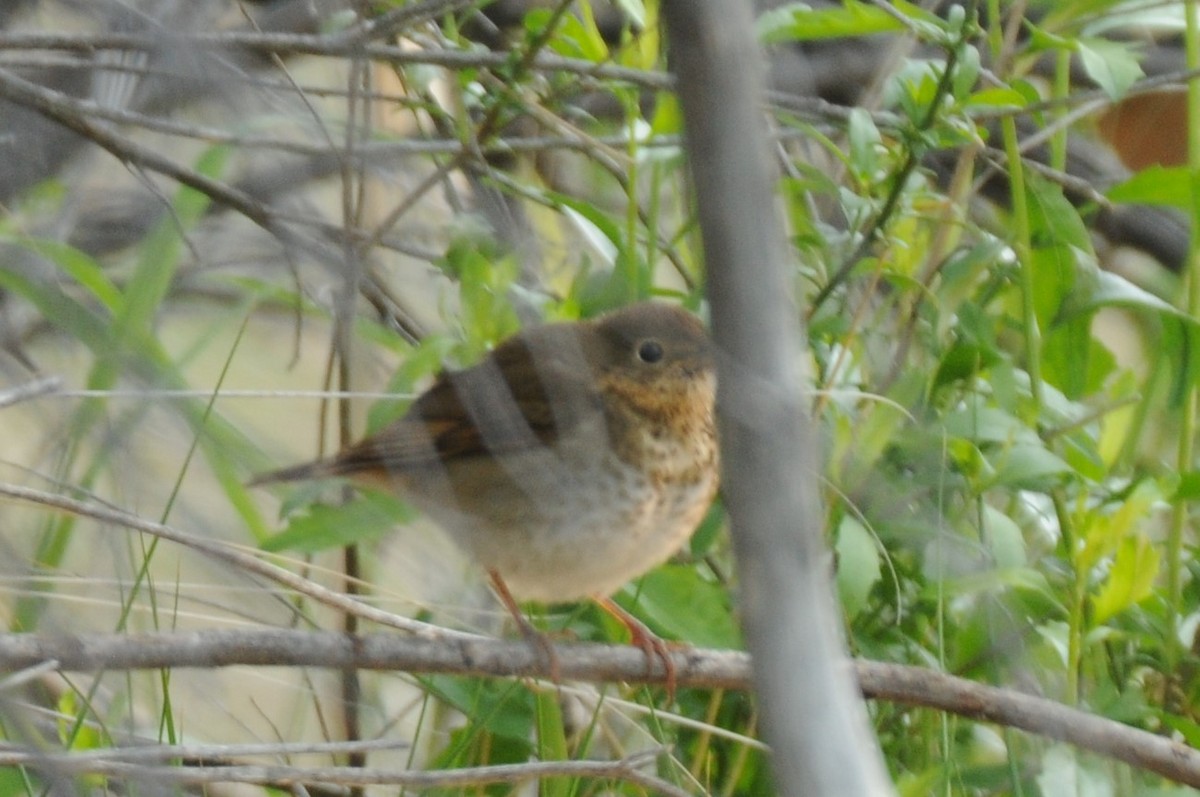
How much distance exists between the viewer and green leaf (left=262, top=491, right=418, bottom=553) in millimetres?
2221


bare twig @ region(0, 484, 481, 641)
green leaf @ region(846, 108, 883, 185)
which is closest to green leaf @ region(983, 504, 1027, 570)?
green leaf @ region(846, 108, 883, 185)

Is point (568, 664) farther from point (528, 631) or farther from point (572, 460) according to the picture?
point (572, 460)

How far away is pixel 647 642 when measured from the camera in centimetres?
231

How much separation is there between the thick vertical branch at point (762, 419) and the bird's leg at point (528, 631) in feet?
4.57

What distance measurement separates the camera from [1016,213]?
2.34 m

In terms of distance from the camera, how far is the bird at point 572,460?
2.39 m

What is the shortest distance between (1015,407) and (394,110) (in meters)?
1.32

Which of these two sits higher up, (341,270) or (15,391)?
(341,270)

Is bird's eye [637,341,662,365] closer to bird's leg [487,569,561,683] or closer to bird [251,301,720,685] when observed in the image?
bird [251,301,720,685]

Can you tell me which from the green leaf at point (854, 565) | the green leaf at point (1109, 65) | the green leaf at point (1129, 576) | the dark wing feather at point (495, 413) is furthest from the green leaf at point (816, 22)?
the green leaf at point (1129, 576)

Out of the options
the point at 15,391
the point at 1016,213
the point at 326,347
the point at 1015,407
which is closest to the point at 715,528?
the point at 1015,407

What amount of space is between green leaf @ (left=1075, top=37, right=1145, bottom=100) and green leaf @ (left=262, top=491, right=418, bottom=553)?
4.11 ft

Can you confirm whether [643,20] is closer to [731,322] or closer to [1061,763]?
[1061,763]

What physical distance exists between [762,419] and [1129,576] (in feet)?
5.05
